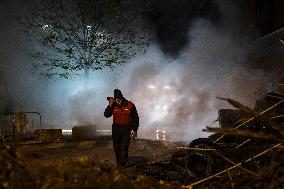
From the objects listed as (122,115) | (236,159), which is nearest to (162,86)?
(122,115)

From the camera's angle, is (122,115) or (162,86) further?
(162,86)

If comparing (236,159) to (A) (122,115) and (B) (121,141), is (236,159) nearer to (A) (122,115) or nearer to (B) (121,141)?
(B) (121,141)

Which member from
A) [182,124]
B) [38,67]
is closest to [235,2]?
[182,124]

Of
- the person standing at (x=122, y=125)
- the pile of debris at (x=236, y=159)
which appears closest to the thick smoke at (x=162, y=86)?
the person standing at (x=122, y=125)

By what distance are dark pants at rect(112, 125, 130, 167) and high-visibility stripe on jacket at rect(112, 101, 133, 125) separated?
0.11 meters

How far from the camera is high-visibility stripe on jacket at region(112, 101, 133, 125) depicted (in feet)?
31.2

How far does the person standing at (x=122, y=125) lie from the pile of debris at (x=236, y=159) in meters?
0.63

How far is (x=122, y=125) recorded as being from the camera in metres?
9.47

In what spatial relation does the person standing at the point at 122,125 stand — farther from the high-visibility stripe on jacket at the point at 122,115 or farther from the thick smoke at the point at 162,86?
the thick smoke at the point at 162,86

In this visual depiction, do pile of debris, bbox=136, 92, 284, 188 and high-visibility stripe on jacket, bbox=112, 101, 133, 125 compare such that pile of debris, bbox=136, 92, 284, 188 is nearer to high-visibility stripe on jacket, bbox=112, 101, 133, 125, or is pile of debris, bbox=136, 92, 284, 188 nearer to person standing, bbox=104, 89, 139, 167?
person standing, bbox=104, 89, 139, 167

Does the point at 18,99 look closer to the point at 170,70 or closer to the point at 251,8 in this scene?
the point at 170,70

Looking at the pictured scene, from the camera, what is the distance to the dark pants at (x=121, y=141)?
30.9 feet

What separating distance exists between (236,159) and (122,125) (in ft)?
9.43

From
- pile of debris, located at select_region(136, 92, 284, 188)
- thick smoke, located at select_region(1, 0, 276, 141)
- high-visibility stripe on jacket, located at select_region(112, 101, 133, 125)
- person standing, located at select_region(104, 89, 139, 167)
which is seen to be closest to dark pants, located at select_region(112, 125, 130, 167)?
person standing, located at select_region(104, 89, 139, 167)
